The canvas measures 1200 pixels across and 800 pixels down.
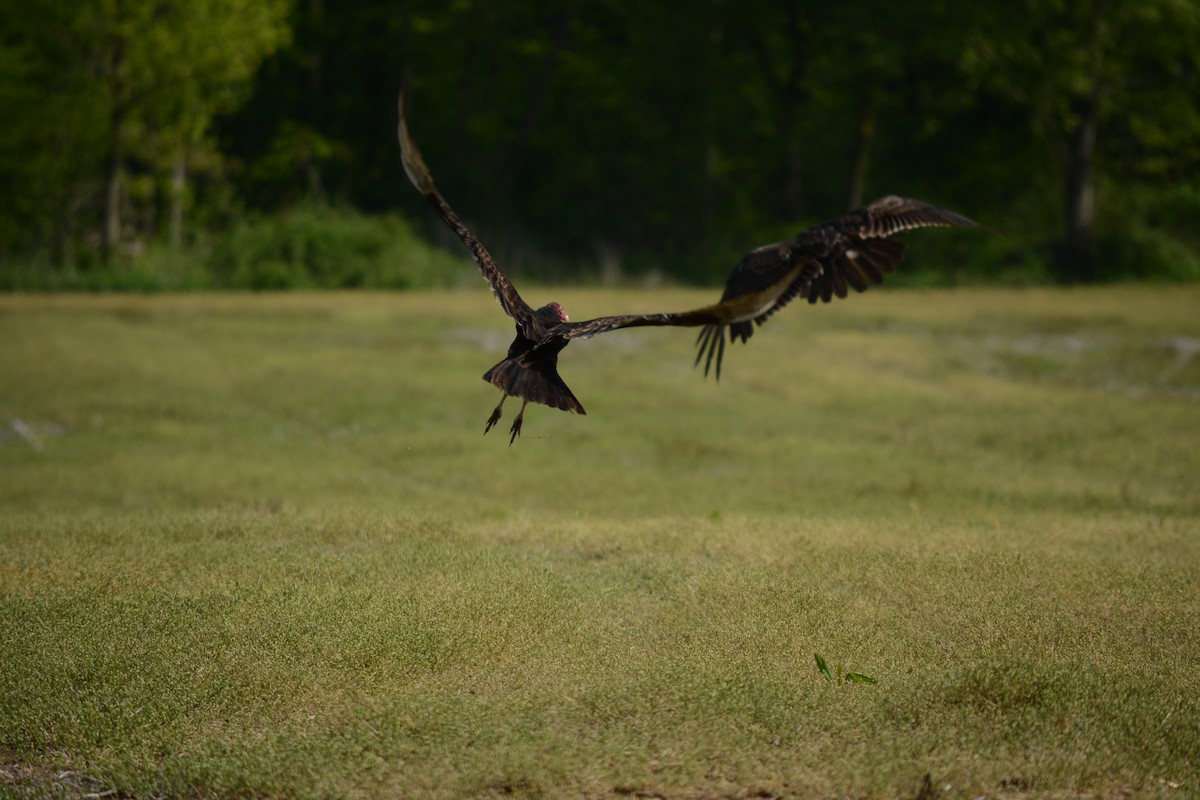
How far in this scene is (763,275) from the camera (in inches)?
260

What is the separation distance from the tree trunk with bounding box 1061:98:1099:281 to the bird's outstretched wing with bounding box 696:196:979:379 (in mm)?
27480

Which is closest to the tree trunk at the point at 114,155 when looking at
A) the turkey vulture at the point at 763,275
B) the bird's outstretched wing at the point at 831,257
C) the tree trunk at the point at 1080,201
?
the tree trunk at the point at 1080,201

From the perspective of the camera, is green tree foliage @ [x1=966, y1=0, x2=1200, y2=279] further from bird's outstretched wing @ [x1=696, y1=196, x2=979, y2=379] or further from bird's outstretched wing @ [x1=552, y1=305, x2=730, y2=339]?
bird's outstretched wing @ [x1=552, y1=305, x2=730, y2=339]

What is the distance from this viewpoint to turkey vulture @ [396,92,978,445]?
6477 mm

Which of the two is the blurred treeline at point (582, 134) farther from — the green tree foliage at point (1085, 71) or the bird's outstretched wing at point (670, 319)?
the bird's outstretched wing at point (670, 319)

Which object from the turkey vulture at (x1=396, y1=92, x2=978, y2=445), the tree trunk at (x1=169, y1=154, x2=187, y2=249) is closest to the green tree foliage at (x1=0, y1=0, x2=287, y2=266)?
the tree trunk at (x1=169, y1=154, x2=187, y2=249)

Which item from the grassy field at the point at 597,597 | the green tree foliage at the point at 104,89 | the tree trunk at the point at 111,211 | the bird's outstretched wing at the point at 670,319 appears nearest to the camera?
the grassy field at the point at 597,597

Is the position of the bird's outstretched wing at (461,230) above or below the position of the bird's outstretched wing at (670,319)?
above

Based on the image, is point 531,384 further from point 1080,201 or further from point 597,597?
point 1080,201

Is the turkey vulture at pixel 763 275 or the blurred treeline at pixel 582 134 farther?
the blurred treeline at pixel 582 134

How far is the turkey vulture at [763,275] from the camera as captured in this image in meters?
6.48

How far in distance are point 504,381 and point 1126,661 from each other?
11.6 ft

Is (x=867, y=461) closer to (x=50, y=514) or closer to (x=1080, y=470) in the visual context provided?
(x=1080, y=470)

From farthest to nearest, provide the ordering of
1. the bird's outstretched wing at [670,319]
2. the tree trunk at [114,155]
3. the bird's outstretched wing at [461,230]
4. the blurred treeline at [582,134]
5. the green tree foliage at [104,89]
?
the blurred treeline at [582,134], the tree trunk at [114,155], the green tree foliage at [104,89], the bird's outstretched wing at [461,230], the bird's outstretched wing at [670,319]
